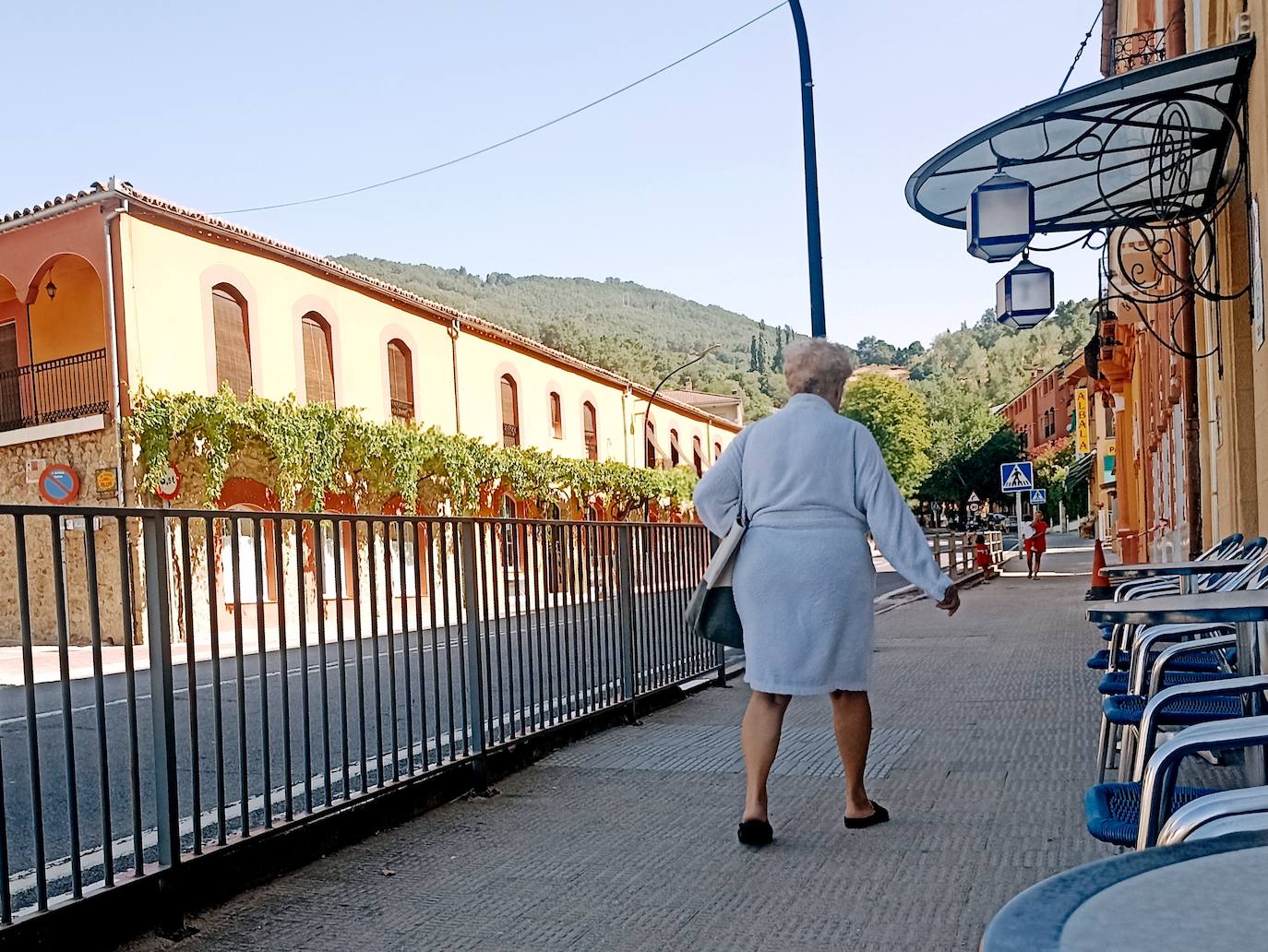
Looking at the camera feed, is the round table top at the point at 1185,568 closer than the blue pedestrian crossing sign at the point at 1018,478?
Yes

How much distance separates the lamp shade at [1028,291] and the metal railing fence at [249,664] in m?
6.64

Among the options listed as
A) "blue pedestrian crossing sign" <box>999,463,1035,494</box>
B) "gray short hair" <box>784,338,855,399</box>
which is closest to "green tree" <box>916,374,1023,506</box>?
"blue pedestrian crossing sign" <box>999,463,1035,494</box>

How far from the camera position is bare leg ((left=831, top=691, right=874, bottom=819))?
4.61 m

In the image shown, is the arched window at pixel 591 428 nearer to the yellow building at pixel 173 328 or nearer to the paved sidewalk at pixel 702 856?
the yellow building at pixel 173 328

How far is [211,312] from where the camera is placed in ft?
71.4

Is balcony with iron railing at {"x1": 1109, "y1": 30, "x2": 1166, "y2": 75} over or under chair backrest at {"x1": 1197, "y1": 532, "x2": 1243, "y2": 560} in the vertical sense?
over

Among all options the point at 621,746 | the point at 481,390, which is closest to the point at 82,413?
the point at 481,390

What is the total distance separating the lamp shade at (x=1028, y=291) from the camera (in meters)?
11.6

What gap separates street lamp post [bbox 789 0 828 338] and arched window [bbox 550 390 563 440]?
23.5 metres

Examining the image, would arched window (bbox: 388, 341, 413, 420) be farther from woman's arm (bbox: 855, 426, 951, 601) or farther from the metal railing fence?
woman's arm (bbox: 855, 426, 951, 601)

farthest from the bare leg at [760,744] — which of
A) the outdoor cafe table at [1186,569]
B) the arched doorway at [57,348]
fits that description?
the arched doorway at [57,348]

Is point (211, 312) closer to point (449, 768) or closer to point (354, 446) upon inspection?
point (354, 446)

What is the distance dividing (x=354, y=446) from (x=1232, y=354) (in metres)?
18.0

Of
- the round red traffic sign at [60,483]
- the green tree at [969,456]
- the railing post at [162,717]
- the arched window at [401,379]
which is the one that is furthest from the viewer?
the green tree at [969,456]
